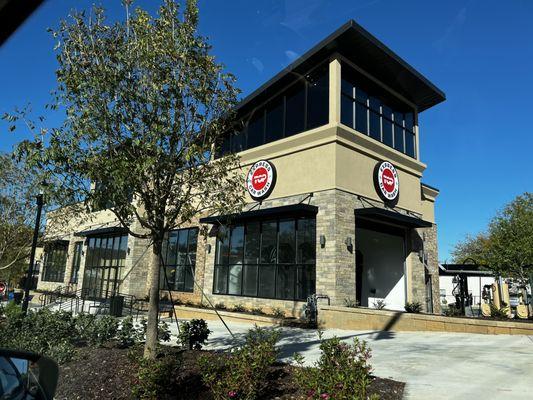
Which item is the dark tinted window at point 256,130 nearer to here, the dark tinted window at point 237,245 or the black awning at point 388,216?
the dark tinted window at point 237,245

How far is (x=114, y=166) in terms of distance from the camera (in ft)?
22.2

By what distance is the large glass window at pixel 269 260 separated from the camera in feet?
58.1

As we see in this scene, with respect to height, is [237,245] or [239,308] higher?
[237,245]

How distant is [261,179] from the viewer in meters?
20.4

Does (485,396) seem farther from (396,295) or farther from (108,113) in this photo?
(396,295)

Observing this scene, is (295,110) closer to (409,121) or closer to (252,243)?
(252,243)

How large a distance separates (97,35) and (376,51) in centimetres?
1402

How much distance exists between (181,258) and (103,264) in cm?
833

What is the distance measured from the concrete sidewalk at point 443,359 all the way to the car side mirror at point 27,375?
4.98m

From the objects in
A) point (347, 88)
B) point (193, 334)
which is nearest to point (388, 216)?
point (347, 88)

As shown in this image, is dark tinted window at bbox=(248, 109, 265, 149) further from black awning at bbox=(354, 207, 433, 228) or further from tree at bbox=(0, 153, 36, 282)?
tree at bbox=(0, 153, 36, 282)

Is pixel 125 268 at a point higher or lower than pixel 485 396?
higher

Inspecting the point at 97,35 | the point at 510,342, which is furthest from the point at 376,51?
the point at 97,35

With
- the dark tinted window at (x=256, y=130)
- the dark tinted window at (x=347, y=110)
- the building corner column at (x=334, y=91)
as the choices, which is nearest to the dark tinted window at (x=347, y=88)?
the dark tinted window at (x=347, y=110)
